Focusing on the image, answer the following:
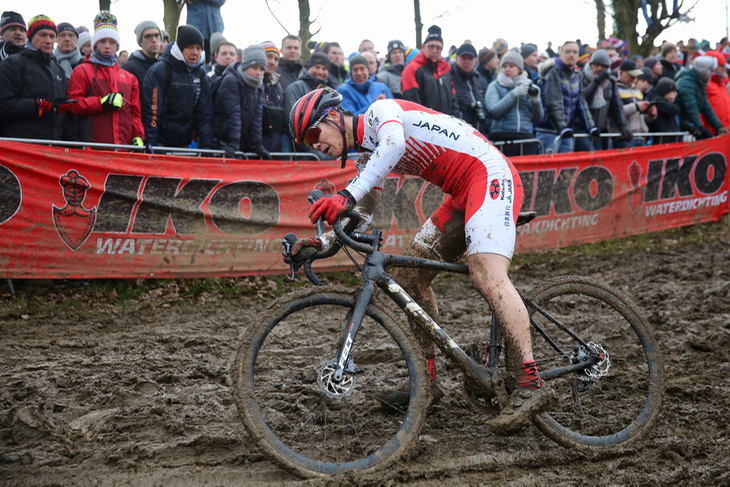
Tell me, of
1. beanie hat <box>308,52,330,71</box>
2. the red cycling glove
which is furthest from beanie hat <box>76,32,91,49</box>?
the red cycling glove

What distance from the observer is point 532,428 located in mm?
3834

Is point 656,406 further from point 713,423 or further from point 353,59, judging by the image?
point 353,59

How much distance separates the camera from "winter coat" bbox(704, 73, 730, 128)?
1188 centimetres

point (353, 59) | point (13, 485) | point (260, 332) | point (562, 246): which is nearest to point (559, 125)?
point (562, 246)

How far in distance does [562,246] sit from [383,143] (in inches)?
271

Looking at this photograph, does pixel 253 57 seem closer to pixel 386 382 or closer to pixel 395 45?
pixel 395 45

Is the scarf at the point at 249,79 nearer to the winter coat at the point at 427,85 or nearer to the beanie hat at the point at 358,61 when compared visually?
the beanie hat at the point at 358,61

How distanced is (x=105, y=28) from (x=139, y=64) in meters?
0.66

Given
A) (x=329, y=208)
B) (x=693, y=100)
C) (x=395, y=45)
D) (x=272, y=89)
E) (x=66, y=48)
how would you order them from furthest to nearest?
(x=693, y=100) < (x=395, y=45) < (x=272, y=89) < (x=66, y=48) < (x=329, y=208)

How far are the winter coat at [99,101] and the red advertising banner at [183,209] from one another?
0.43 m

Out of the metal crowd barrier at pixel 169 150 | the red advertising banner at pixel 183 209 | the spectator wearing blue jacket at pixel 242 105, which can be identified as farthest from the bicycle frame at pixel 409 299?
the spectator wearing blue jacket at pixel 242 105

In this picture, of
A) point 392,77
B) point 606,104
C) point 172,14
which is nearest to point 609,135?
point 606,104

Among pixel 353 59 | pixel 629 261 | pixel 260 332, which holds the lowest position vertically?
pixel 629 261

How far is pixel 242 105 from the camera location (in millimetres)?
7562
